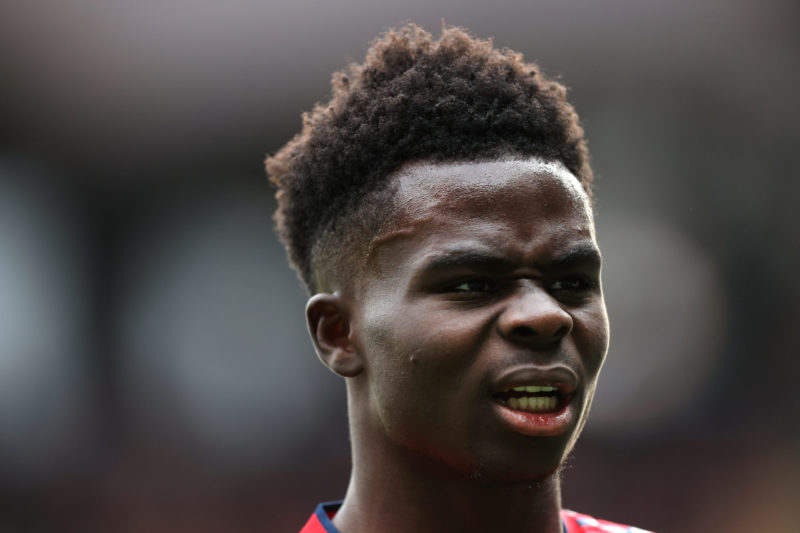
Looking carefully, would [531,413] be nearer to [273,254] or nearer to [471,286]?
[471,286]

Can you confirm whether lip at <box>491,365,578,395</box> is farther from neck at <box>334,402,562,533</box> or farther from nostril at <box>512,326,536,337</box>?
neck at <box>334,402,562,533</box>

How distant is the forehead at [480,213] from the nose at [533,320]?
15 centimetres

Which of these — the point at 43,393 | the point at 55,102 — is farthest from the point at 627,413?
Result: the point at 55,102

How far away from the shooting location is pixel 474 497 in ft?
9.64

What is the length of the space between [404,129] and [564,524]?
165cm

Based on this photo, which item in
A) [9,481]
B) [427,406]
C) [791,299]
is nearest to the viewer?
[427,406]

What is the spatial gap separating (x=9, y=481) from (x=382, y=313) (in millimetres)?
6627

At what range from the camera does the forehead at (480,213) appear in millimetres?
2875

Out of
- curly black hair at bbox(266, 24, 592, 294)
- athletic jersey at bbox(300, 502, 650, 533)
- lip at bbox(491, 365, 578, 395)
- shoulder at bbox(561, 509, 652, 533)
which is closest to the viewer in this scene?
lip at bbox(491, 365, 578, 395)

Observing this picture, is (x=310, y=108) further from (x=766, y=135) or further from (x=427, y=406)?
(x=427, y=406)

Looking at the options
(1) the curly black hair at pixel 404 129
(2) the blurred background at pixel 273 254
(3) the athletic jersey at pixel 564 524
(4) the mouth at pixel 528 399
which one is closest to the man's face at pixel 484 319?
(4) the mouth at pixel 528 399

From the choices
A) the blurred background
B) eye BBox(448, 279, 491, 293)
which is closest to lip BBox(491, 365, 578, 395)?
eye BBox(448, 279, 491, 293)

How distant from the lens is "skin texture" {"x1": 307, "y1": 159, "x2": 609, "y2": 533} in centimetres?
278

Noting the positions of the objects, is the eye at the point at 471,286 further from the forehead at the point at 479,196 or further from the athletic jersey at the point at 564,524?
the athletic jersey at the point at 564,524
